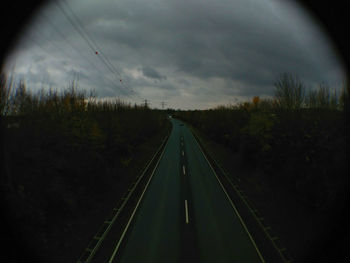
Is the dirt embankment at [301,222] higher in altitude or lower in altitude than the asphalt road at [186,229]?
higher

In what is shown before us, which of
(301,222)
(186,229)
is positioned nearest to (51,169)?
(186,229)

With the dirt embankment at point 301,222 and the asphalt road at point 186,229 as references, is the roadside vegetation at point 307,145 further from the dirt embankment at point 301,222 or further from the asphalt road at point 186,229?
the asphalt road at point 186,229

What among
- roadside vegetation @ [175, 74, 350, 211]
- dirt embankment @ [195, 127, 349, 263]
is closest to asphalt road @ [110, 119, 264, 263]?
dirt embankment @ [195, 127, 349, 263]

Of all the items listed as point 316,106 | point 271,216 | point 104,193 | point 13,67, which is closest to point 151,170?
point 104,193

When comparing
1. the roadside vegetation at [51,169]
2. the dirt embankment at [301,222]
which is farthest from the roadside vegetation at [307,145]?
the roadside vegetation at [51,169]

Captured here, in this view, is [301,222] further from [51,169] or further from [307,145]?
[51,169]
